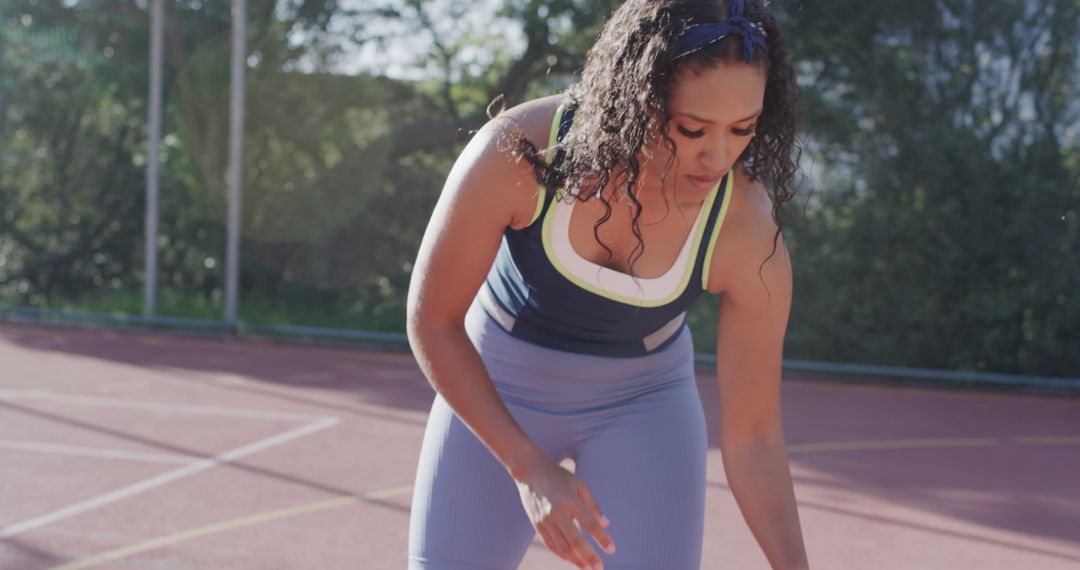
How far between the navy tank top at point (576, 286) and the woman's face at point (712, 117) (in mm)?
174

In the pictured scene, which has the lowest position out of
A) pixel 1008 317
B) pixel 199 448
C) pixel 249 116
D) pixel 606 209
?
pixel 199 448

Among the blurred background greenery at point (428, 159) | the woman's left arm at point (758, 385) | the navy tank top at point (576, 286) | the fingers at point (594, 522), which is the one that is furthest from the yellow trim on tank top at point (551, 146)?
the blurred background greenery at point (428, 159)

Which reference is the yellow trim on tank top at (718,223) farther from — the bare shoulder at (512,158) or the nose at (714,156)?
the bare shoulder at (512,158)

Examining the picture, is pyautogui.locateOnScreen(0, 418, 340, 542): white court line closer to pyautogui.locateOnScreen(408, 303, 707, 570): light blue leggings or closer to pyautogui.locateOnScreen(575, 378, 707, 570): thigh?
pyautogui.locateOnScreen(408, 303, 707, 570): light blue leggings

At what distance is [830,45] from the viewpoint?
1006 cm

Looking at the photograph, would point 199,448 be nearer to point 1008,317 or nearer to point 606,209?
point 606,209

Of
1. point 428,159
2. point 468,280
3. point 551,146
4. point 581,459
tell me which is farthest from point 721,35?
point 428,159

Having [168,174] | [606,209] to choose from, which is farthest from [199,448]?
[168,174]

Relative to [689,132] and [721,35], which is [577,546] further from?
[721,35]

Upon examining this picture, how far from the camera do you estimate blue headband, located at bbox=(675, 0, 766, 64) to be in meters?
1.86

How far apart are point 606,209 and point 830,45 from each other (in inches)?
340

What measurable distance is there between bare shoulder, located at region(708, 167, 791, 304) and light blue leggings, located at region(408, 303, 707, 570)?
0.31 metres

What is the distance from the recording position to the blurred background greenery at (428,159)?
9422 millimetres

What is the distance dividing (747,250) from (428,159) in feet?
31.2
